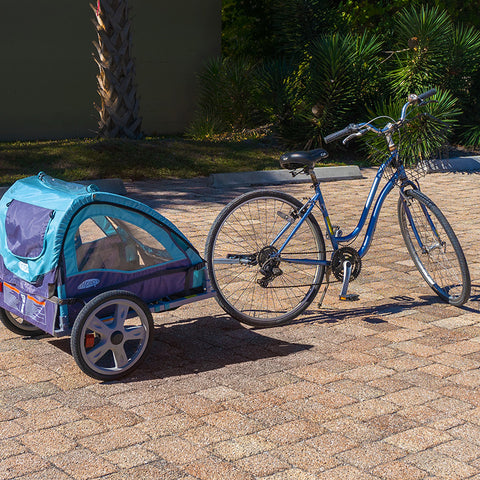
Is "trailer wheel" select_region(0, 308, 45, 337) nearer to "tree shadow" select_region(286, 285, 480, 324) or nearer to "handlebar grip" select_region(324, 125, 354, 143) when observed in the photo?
"tree shadow" select_region(286, 285, 480, 324)

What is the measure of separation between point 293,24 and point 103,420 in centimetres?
1272

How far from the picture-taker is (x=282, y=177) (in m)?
11.8

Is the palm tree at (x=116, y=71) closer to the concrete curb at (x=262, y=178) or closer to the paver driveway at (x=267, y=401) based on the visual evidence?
the concrete curb at (x=262, y=178)

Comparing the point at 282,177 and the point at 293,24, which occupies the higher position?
the point at 293,24

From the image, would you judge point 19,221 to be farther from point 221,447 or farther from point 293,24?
point 293,24

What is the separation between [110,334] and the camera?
14.7 feet

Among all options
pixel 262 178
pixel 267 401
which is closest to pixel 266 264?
pixel 267 401

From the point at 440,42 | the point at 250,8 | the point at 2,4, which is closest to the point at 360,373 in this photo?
the point at 440,42

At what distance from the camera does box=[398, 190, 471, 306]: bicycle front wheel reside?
5805 millimetres

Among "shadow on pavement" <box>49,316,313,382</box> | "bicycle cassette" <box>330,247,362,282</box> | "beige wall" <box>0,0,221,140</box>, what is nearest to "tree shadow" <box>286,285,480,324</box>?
"bicycle cassette" <box>330,247,362,282</box>

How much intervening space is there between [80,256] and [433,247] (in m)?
2.81

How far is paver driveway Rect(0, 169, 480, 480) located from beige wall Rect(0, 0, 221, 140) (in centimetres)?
1136

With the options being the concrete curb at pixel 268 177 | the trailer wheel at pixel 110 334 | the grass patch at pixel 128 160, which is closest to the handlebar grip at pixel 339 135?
the trailer wheel at pixel 110 334

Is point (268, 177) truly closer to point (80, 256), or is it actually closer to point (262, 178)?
point (262, 178)
